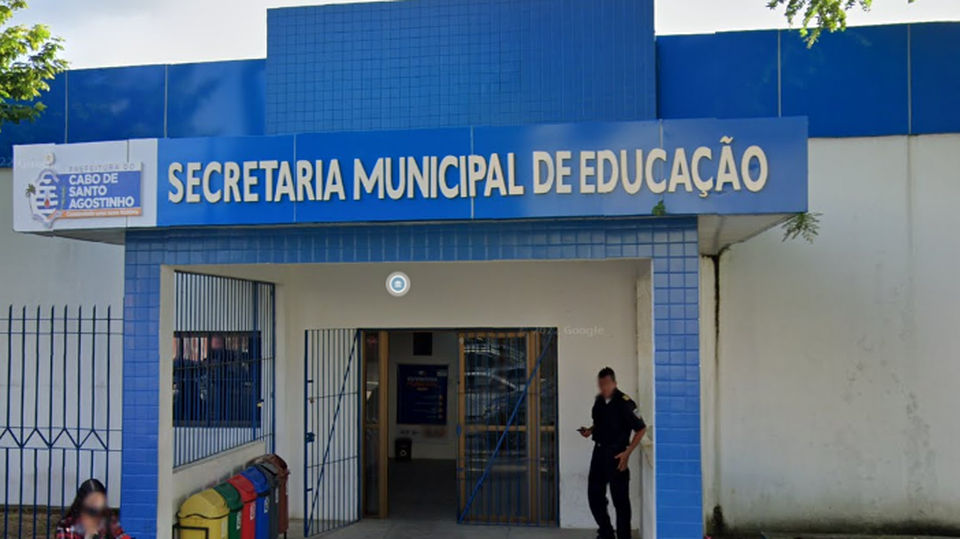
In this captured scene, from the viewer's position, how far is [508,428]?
26.5ft

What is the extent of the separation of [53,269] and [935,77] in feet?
32.6

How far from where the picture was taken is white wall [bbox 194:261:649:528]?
25.9ft

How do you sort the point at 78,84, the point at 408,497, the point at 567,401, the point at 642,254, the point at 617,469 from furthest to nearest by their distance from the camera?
1. the point at 408,497
2. the point at 78,84
3. the point at 567,401
4. the point at 617,469
5. the point at 642,254

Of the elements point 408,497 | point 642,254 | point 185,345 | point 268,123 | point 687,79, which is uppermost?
point 687,79

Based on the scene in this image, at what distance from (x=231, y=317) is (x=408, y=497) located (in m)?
3.40

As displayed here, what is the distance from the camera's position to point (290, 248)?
19.0 feet

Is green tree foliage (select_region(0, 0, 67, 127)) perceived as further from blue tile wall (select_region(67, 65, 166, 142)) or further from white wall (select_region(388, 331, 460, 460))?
white wall (select_region(388, 331, 460, 460))

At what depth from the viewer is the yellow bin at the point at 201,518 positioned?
6.22m

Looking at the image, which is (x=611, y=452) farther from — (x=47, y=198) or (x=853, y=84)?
(x=47, y=198)

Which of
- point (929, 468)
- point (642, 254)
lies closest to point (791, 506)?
point (929, 468)

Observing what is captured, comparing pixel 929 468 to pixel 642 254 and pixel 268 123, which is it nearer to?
pixel 642 254

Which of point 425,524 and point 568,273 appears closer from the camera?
point 568,273

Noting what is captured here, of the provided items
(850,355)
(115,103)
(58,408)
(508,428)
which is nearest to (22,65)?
(115,103)

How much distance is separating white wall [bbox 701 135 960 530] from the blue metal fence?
15.7 ft
